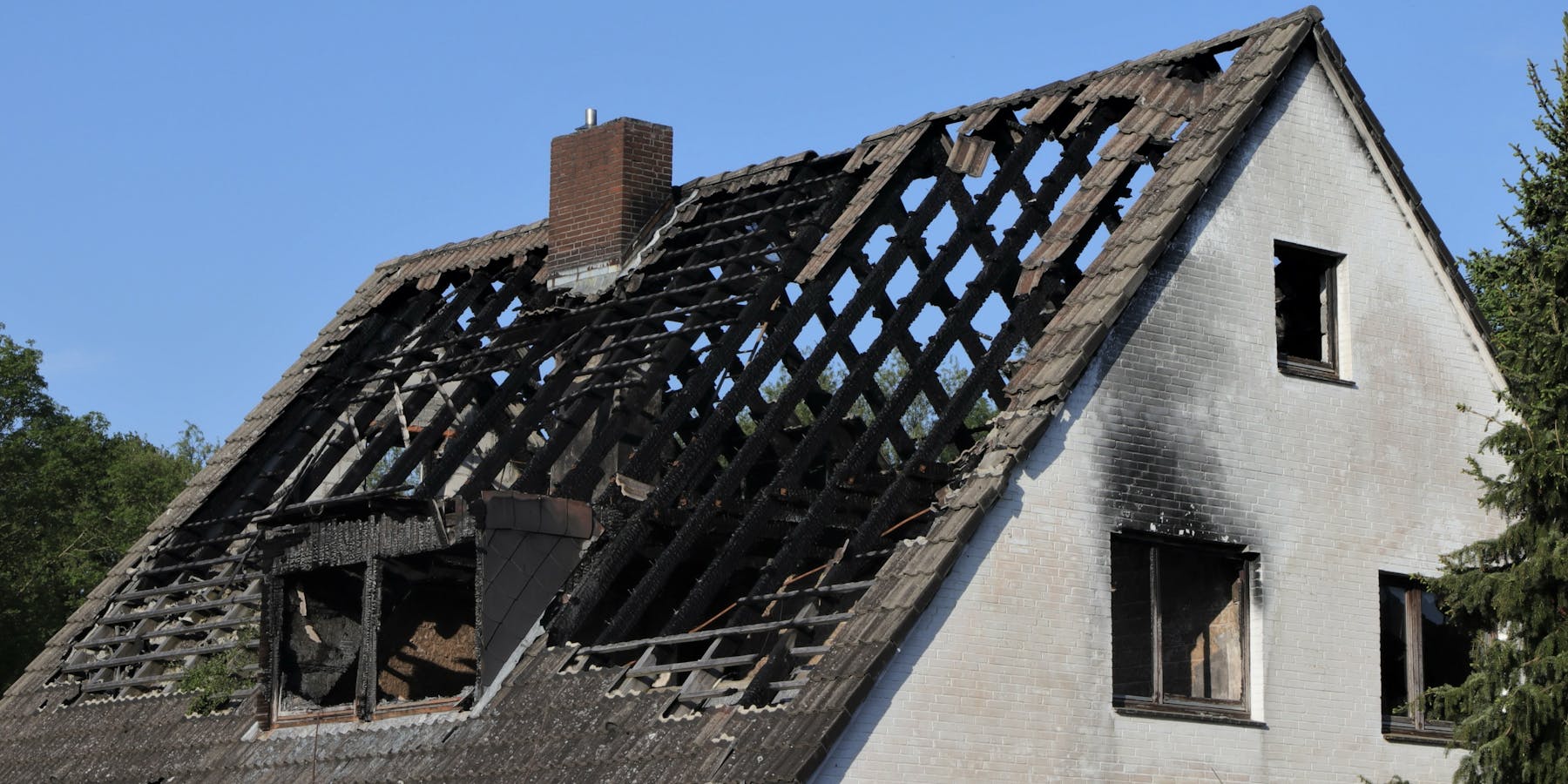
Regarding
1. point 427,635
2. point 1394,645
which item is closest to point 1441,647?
point 1394,645

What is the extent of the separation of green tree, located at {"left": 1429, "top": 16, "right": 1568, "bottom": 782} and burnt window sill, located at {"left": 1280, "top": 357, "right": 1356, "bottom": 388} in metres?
1.38

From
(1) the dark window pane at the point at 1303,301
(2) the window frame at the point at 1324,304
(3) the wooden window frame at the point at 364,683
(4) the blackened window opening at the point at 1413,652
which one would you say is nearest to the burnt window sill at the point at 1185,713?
(4) the blackened window opening at the point at 1413,652

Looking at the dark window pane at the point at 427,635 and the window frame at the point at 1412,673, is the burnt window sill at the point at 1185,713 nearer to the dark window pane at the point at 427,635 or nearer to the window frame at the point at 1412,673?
the window frame at the point at 1412,673

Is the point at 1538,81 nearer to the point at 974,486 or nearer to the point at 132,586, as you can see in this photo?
the point at 974,486

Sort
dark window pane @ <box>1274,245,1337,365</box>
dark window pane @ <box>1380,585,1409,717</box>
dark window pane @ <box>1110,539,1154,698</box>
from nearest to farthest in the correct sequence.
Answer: dark window pane @ <box>1110,539,1154,698</box>
dark window pane @ <box>1380,585,1409,717</box>
dark window pane @ <box>1274,245,1337,365</box>

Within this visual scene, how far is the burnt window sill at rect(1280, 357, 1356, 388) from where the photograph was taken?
55.6 ft

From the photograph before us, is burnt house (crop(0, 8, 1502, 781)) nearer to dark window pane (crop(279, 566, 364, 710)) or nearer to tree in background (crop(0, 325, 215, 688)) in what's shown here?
dark window pane (crop(279, 566, 364, 710))

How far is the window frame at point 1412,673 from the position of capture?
55.3ft

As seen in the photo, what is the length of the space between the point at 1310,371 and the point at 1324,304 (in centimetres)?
84

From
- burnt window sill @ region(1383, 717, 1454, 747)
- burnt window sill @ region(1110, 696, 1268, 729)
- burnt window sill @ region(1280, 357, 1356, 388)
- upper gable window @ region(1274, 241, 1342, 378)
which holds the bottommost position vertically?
burnt window sill @ region(1383, 717, 1454, 747)

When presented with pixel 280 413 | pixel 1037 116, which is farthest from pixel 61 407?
pixel 1037 116

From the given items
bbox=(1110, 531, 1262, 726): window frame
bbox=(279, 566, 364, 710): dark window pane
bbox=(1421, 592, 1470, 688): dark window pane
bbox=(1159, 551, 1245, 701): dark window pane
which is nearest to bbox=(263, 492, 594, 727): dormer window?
bbox=(279, 566, 364, 710): dark window pane

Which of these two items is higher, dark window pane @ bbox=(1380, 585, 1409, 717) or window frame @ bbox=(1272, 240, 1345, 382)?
window frame @ bbox=(1272, 240, 1345, 382)

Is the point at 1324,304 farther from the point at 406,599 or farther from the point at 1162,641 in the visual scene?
the point at 406,599
